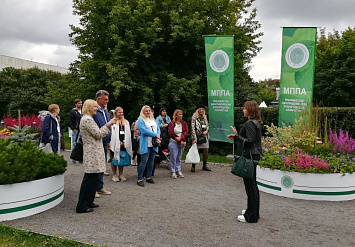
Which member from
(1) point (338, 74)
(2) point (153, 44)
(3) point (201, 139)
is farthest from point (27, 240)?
(1) point (338, 74)

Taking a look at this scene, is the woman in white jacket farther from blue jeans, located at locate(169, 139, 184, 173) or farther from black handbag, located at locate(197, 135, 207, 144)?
black handbag, located at locate(197, 135, 207, 144)

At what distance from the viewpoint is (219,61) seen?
1035cm

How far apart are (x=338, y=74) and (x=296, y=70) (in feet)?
64.1

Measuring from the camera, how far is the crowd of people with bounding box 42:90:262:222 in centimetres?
482

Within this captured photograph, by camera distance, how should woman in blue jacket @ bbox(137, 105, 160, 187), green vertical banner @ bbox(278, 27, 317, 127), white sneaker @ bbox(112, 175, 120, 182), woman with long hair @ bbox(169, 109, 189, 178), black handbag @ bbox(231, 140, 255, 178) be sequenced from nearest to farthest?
black handbag @ bbox(231, 140, 255, 178) → woman in blue jacket @ bbox(137, 105, 160, 187) → white sneaker @ bbox(112, 175, 120, 182) → woman with long hair @ bbox(169, 109, 189, 178) → green vertical banner @ bbox(278, 27, 317, 127)

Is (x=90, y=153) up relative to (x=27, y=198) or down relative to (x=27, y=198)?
up

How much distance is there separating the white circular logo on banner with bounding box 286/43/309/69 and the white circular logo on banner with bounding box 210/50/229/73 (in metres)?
1.99

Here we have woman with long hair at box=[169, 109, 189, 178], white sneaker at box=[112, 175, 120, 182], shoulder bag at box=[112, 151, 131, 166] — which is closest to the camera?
shoulder bag at box=[112, 151, 131, 166]

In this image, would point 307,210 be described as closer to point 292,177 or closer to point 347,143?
point 292,177

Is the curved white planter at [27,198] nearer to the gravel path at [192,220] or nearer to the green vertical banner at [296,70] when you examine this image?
the gravel path at [192,220]

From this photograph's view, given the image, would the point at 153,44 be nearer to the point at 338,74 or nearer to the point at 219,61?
the point at 219,61

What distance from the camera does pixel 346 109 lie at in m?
10.8

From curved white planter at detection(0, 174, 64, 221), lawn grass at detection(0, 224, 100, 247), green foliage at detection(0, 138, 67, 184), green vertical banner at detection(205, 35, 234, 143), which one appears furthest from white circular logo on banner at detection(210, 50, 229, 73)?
lawn grass at detection(0, 224, 100, 247)

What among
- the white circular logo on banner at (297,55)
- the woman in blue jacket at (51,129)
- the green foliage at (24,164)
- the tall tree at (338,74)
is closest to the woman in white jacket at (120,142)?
the woman in blue jacket at (51,129)
